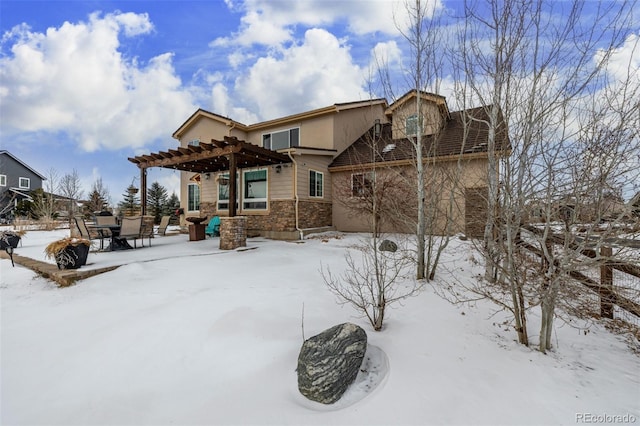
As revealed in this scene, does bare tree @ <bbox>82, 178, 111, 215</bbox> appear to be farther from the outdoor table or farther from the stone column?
the stone column

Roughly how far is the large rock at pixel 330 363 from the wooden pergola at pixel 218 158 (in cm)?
654

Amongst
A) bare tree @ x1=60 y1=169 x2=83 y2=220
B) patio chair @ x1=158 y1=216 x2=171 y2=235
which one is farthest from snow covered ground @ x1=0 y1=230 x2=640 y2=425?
bare tree @ x1=60 y1=169 x2=83 y2=220

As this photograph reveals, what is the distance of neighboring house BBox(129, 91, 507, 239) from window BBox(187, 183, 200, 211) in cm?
2

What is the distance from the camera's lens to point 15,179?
1014 inches

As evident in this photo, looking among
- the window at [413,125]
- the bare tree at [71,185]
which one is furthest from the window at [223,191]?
the bare tree at [71,185]

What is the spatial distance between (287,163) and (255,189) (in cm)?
209

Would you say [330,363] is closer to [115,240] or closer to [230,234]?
[230,234]

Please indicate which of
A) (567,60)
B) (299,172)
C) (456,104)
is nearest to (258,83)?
(299,172)

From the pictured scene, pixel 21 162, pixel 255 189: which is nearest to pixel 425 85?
pixel 255 189

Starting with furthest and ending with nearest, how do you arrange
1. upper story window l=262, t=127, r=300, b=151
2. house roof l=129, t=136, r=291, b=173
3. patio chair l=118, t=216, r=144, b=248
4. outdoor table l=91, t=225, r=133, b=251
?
upper story window l=262, t=127, r=300, b=151 < house roof l=129, t=136, r=291, b=173 < outdoor table l=91, t=225, r=133, b=251 < patio chair l=118, t=216, r=144, b=248

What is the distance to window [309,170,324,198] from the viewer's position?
11445 millimetres

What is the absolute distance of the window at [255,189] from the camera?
37.7 ft

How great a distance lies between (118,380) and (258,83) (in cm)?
1481

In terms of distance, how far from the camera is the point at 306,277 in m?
5.09
